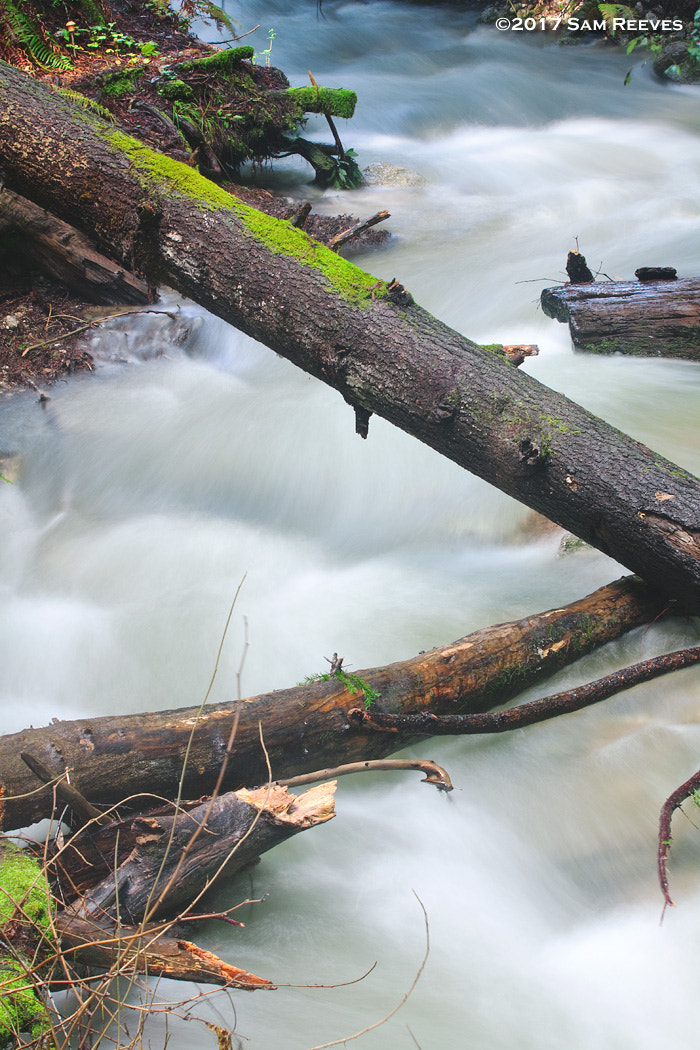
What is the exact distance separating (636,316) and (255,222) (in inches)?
121

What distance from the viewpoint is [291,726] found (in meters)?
2.81

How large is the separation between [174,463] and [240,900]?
3555 millimetres

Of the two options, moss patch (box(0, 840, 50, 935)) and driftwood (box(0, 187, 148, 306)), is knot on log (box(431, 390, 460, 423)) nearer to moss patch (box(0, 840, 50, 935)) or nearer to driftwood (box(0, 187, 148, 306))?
moss patch (box(0, 840, 50, 935))

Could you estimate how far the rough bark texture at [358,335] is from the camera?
10.6 ft

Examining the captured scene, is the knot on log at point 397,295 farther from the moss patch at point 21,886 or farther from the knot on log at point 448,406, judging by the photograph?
the moss patch at point 21,886

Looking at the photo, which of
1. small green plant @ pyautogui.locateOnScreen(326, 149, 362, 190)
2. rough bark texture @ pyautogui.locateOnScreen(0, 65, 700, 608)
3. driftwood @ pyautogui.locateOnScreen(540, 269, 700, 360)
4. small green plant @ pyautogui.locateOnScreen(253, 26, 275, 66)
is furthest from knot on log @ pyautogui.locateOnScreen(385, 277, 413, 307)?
small green plant @ pyautogui.locateOnScreen(253, 26, 275, 66)

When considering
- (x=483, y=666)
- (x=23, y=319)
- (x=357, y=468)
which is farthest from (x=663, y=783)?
(x=23, y=319)

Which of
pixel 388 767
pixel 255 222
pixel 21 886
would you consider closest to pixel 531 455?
pixel 388 767

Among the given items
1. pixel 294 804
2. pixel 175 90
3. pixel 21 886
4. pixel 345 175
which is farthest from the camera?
pixel 345 175

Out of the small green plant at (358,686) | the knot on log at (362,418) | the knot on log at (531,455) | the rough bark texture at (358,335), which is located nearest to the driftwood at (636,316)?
the rough bark texture at (358,335)

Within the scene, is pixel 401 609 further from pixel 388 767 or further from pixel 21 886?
pixel 21 886

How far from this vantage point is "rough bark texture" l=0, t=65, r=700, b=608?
3.24 metres

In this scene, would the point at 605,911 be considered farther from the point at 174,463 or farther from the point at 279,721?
the point at 174,463

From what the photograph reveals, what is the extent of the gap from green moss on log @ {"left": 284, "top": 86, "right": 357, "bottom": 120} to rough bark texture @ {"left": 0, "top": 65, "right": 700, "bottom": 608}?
17.4 ft
